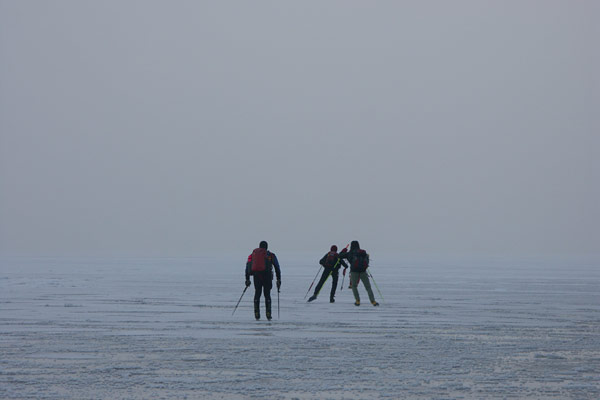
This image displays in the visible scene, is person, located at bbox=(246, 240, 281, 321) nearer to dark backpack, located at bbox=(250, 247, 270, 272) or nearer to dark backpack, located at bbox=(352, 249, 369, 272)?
dark backpack, located at bbox=(250, 247, 270, 272)

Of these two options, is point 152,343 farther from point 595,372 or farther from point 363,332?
point 595,372

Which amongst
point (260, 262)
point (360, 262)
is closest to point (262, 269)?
point (260, 262)

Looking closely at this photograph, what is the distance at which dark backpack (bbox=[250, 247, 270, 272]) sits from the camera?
17.7m

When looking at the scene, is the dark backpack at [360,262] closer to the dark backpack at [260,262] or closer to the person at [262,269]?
the person at [262,269]

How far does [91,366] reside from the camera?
A: 1077cm

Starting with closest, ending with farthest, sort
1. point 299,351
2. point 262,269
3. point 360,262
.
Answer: point 299,351
point 262,269
point 360,262

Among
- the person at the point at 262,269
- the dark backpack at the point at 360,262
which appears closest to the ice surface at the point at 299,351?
the person at the point at 262,269

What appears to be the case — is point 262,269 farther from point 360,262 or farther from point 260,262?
point 360,262

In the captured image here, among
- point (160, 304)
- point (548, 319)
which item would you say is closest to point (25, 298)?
point (160, 304)

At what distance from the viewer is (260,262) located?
17.8 meters

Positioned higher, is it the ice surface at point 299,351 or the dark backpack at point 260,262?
the dark backpack at point 260,262

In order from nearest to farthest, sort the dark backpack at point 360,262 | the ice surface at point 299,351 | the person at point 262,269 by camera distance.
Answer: the ice surface at point 299,351
the person at point 262,269
the dark backpack at point 360,262

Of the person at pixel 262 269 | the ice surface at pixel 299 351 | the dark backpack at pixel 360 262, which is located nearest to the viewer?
the ice surface at pixel 299 351

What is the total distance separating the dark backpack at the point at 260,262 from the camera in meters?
17.7
